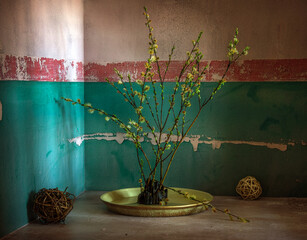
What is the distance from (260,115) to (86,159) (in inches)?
79.8

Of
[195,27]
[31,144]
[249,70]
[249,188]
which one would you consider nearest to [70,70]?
[31,144]

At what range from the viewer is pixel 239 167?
502 centimetres

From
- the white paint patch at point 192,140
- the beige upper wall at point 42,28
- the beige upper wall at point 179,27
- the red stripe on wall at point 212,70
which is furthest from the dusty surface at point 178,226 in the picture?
the beige upper wall at point 179,27

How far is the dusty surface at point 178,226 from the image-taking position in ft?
11.6

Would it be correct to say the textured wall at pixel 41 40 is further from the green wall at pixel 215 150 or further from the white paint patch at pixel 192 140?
the white paint patch at pixel 192 140

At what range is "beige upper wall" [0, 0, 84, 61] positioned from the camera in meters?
3.50

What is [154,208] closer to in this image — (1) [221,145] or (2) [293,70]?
(1) [221,145]

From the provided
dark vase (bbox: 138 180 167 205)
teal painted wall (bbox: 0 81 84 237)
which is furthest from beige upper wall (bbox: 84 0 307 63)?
dark vase (bbox: 138 180 167 205)

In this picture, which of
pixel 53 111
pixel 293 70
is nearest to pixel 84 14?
pixel 53 111

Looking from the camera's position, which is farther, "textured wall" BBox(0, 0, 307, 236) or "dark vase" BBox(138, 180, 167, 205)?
"textured wall" BBox(0, 0, 307, 236)

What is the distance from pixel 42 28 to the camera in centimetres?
405

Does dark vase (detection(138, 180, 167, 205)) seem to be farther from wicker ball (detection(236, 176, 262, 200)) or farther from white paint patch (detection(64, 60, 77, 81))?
white paint patch (detection(64, 60, 77, 81))

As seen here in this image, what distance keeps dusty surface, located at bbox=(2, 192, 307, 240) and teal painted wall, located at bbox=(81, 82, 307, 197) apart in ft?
1.92

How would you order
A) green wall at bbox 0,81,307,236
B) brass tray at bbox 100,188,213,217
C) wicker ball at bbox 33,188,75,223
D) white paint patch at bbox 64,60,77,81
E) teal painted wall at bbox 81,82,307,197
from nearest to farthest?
wicker ball at bbox 33,188,75,223 < brass tray at bbox 100,188,213,217 < white paint patch at bbox 64,60,77,81 < green wall at bbox 0,81,307,236 < teal painted wall at bbox 81,82,307,197
